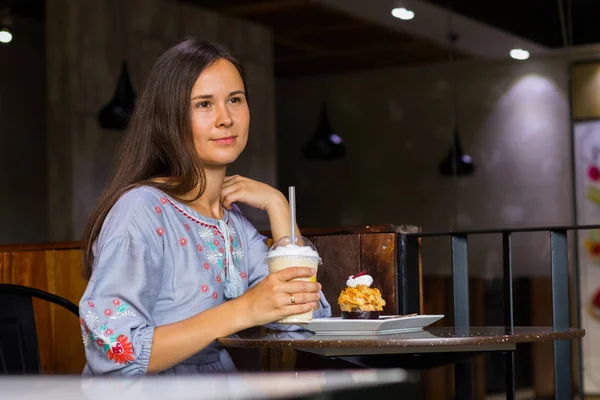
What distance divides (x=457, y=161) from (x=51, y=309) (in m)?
3.22

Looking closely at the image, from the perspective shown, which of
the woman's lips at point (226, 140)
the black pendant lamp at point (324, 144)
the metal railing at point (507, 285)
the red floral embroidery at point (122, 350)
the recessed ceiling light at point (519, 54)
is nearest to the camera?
the red floral embroidery at point (122, 350)

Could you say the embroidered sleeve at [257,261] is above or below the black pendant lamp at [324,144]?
below

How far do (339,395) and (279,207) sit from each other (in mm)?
1528

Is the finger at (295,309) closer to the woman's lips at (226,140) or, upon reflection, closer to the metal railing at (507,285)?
the woman's lips at (226,140)

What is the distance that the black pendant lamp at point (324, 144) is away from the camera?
6047 mm

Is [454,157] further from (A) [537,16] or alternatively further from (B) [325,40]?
(B) [325,40]

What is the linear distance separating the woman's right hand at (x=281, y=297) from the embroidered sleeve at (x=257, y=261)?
44 centimetres

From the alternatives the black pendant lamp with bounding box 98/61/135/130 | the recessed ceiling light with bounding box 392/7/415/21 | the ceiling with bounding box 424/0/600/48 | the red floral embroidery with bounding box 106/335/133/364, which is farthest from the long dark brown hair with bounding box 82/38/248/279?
the recessed ceiling light with bounding box 392/7/415/21

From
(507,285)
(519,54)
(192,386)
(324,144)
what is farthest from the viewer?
(324,144)

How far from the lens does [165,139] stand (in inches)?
67.4

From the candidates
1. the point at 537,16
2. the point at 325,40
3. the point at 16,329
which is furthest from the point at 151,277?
the point at 325,40

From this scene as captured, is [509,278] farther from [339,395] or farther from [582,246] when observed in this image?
[582,246]

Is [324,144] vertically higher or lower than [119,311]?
higher

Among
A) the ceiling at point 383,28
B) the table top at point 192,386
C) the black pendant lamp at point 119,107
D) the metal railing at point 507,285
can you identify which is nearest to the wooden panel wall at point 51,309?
the metal railing at point 507,285
